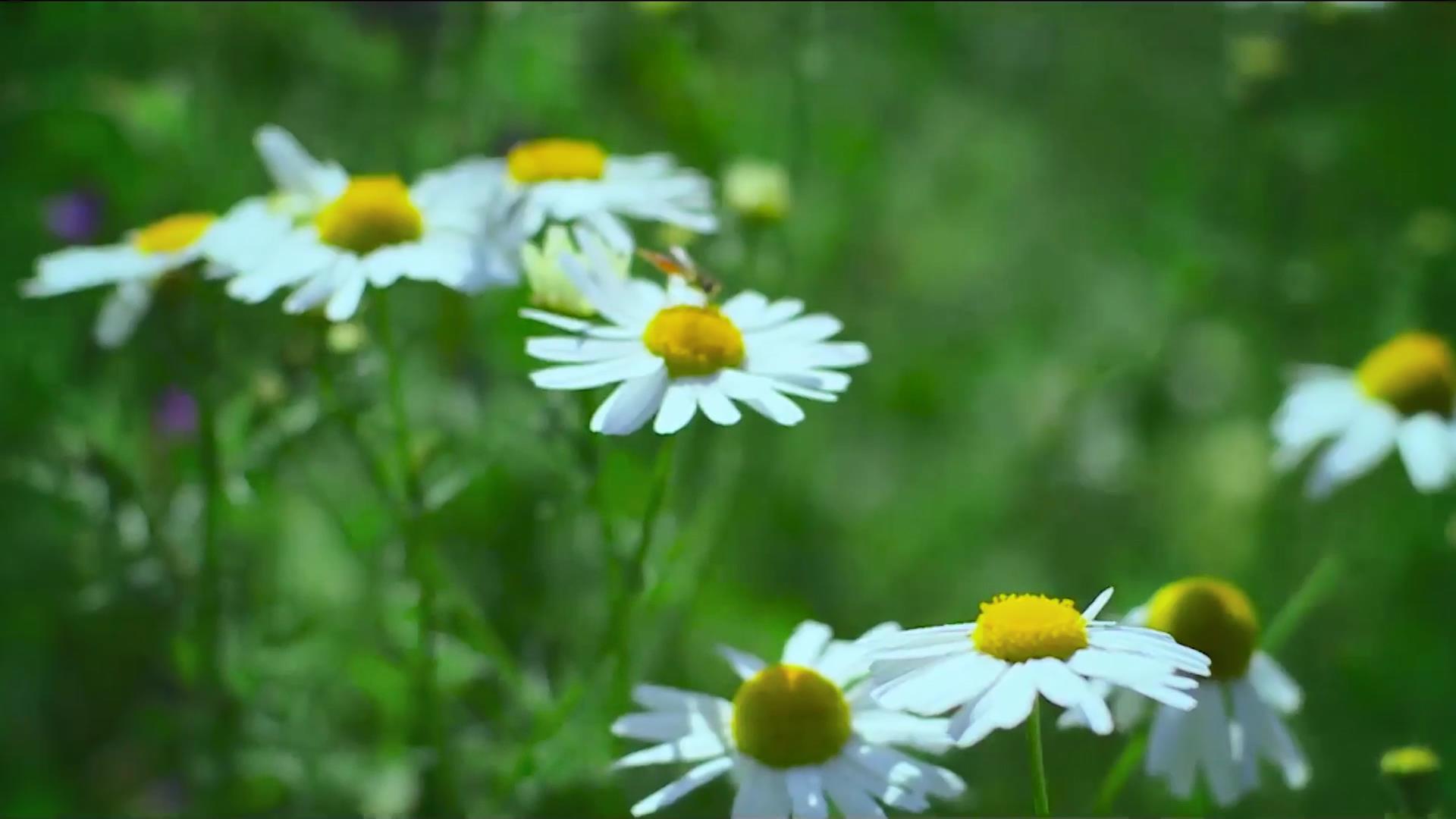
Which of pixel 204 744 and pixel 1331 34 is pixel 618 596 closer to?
pixel 204 744

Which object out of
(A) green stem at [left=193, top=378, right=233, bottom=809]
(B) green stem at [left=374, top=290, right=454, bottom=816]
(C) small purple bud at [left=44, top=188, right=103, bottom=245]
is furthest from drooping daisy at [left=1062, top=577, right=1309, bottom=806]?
(C) small purple bud at [left=44, top=188, right=103, bottom=245]

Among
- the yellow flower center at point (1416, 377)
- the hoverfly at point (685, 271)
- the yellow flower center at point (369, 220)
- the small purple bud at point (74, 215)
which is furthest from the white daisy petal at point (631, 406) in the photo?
the small purple bud at point (74, 215)

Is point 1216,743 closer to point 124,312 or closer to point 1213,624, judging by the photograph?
point 1213,624

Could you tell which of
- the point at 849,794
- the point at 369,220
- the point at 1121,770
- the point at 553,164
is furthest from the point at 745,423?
the point at 849,794

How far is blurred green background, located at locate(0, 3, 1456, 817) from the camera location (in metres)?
1.18

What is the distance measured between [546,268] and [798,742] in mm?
383

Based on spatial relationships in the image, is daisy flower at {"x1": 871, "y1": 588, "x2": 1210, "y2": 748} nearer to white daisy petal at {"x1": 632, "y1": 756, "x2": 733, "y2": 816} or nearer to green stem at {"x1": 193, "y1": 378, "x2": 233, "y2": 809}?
white daisy petal at {"x1": 632, "y1": 756, "x2": 733, "y2": 816}

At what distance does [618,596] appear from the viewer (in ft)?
3.07

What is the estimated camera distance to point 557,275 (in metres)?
0.98

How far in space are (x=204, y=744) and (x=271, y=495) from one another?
24cm

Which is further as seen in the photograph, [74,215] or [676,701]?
[74,215]

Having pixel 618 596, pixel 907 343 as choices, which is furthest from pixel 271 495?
pixel 907 343

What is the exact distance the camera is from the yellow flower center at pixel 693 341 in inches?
33.4

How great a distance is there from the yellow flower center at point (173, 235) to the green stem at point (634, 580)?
1.29ft
